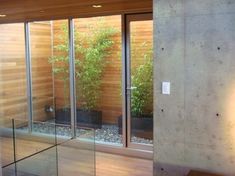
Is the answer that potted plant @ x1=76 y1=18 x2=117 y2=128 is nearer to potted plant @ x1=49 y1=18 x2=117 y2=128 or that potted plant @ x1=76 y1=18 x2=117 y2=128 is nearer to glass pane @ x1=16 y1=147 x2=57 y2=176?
potted plant @ x1=49 y1=18 x2=117 y2=128

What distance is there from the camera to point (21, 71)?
21.2ft

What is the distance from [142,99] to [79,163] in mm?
1480

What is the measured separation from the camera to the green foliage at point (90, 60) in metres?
5.56

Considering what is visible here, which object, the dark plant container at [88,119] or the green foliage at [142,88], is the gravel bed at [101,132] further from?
the green foliage at [142,88]

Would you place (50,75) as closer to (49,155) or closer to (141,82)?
(141,82)

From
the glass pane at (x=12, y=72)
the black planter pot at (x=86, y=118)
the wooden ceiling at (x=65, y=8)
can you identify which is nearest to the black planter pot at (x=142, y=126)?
the black planter pot at (x=86, y=118)

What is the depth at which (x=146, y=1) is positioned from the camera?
437 centimetres

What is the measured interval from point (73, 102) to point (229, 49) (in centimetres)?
360

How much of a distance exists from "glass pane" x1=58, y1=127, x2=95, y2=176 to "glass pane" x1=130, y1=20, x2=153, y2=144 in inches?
38.2

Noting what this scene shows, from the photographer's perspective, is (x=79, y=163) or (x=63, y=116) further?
(x=63, y=116)

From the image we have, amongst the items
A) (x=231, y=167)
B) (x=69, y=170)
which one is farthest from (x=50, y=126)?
(x=231, y=167)

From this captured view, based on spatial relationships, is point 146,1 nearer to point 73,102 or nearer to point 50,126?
point 73,102

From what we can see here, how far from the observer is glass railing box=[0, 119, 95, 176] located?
12.9 ft

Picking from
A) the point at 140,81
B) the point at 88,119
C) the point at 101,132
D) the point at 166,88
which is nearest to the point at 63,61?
the point at 88,119
